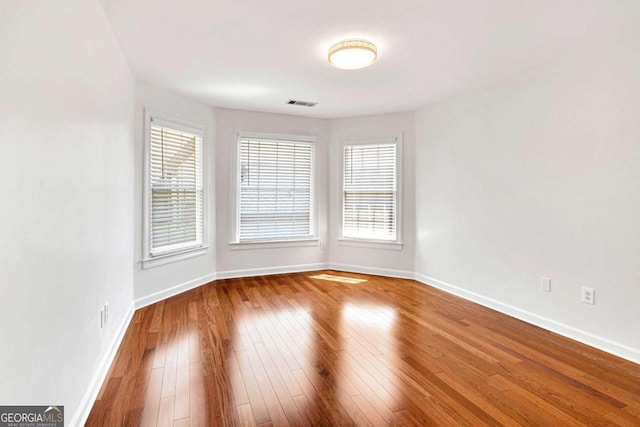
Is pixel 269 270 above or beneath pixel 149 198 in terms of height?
beneath

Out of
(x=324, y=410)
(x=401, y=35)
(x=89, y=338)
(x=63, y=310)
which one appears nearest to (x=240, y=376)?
(x=324, y=410)

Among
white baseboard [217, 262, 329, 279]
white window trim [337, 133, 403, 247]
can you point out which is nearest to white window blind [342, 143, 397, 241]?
white window trim [337, 133, 403, 247]

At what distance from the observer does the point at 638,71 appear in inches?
96.9

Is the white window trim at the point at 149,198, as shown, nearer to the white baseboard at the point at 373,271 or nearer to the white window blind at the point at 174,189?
the white window blind at the point at 174,189

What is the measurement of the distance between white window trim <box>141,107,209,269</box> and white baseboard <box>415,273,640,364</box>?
3257mm

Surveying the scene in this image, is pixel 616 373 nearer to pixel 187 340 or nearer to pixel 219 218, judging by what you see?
pixel 187 340

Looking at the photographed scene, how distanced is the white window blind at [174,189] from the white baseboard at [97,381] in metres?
1.13

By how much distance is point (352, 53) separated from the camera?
2.66m

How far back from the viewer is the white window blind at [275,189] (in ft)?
16.1

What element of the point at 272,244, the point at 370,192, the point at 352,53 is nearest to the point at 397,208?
the point at 370,192

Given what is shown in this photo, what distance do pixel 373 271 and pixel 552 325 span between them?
2.43 metres

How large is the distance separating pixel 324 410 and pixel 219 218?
3.36 meters

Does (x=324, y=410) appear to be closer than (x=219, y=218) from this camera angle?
Yes

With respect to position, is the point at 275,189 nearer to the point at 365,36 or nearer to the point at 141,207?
the point at 141,207
